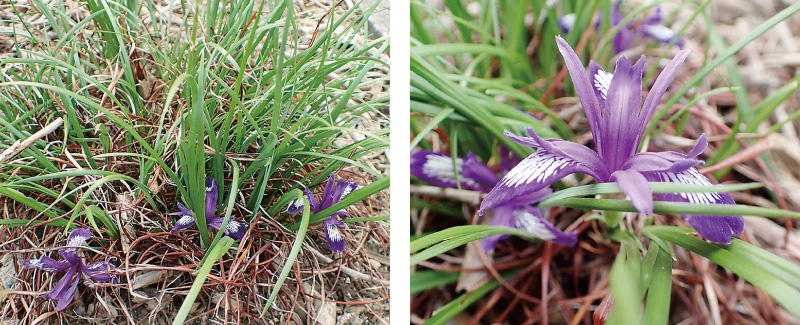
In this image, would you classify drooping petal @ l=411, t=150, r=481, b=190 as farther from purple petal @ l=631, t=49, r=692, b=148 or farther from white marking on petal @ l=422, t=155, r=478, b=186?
purple petal @ l=631, t=49, r=692, b=148

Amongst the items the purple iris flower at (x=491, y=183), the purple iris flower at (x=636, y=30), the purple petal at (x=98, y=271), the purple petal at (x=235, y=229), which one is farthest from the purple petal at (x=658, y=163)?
the purple petal at (x=98, y=271)

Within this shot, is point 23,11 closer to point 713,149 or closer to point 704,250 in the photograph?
point 704,250

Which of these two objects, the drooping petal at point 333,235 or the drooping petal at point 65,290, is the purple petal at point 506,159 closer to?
the drooping petal at point 333,235

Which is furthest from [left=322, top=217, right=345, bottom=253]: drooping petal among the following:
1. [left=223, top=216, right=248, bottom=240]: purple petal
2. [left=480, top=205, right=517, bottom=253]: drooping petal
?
[left=480, top=205, right=517, bottom=253]: drooping petal

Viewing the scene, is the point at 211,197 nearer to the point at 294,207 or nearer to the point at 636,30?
the point at 294,207

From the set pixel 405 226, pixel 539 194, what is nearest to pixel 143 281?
pixel 405 226

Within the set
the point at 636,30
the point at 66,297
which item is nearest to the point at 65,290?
the point at 66,297

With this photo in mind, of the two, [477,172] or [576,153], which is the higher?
[576,153]
